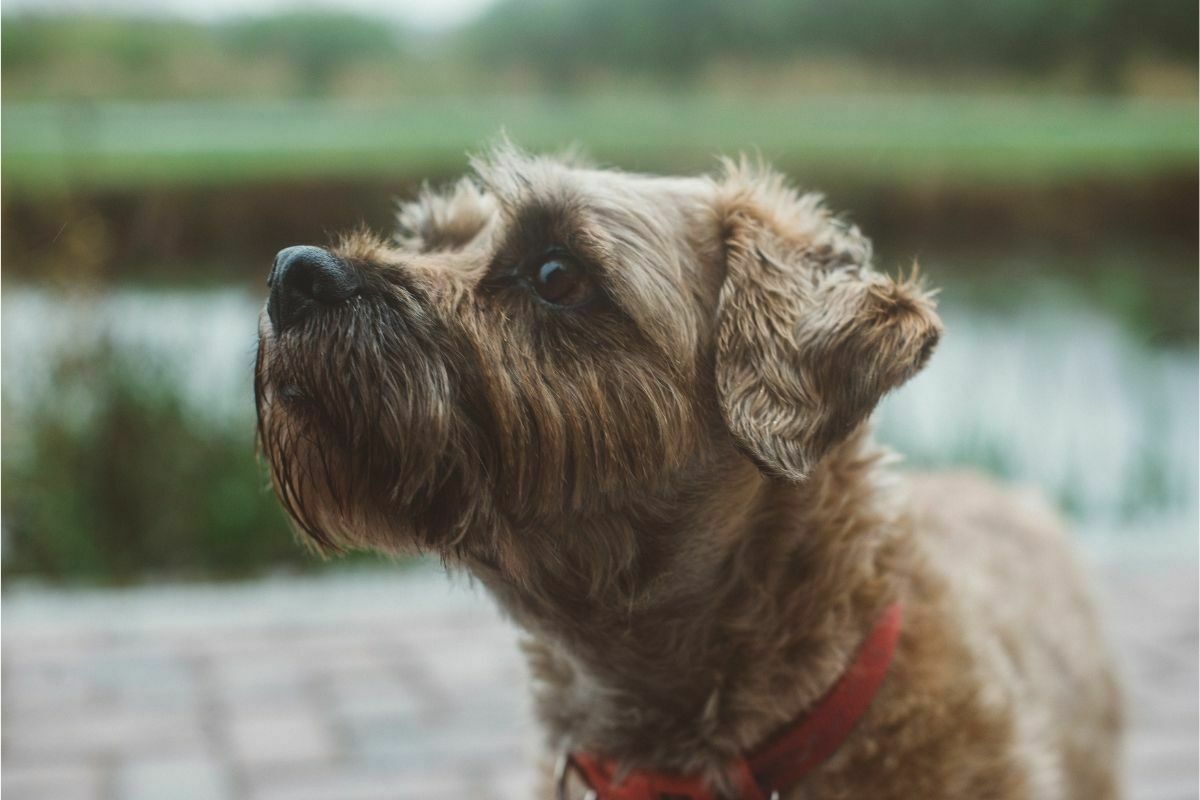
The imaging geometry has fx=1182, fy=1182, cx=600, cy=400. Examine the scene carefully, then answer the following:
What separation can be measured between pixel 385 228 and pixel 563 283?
13.0 feet

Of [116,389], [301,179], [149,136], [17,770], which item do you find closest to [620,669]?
[17,770]

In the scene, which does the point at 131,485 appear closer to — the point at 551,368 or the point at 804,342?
the point at 551,368

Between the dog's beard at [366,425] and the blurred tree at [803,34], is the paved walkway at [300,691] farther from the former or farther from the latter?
the blurred tree at [803,34]

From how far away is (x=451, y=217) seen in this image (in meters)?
2.60

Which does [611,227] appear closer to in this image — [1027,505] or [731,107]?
[1027,505]

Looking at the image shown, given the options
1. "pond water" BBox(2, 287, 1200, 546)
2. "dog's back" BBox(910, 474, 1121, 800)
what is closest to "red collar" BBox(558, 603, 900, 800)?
"dog's back" BBox(910, 474, 1121, 800)

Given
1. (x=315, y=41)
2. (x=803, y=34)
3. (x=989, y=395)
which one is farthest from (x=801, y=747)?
(x=315, y=41)

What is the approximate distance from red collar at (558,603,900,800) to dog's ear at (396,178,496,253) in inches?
46.5

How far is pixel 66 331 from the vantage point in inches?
233

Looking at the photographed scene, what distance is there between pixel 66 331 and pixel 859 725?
4.94 metres

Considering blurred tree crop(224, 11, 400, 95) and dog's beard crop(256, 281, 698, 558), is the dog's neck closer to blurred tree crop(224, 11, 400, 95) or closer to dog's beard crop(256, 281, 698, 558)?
dog's beard crop(256, 281, 698, 558)

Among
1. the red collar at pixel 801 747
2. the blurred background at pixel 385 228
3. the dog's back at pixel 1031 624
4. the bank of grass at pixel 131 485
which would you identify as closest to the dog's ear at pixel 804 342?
the red collar at pixel 801 747

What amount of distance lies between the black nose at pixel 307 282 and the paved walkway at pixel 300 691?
1.47 meters

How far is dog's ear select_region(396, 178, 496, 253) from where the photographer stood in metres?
2.59
